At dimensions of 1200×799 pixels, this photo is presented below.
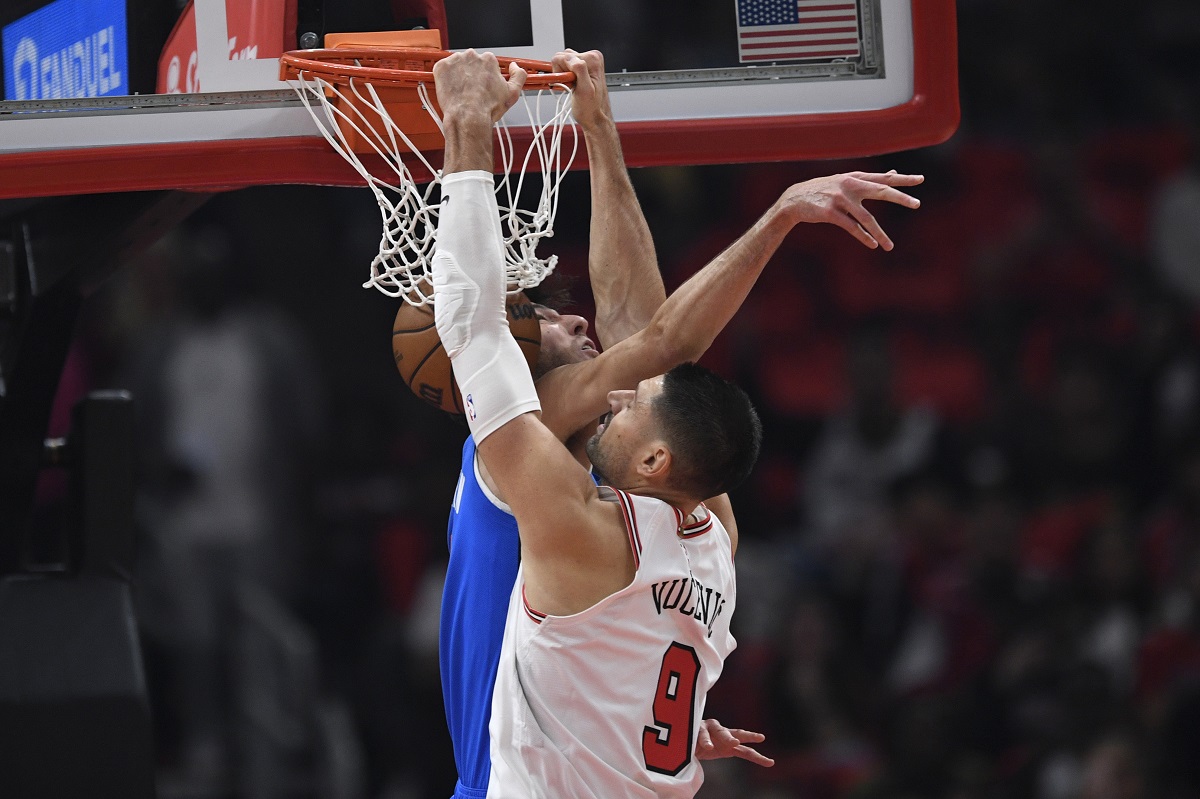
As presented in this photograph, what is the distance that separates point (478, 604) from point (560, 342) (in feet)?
2.06

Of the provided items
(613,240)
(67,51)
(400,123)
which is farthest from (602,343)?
(67,51)

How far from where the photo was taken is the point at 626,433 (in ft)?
9.89

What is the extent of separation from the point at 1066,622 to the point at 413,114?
4.68 metres

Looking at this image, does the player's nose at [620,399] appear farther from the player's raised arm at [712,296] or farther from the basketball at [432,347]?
the basketball at [432,347]

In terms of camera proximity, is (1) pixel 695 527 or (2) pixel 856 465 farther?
(2) pixel 856 465

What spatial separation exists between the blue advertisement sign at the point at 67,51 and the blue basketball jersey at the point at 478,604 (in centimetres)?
125

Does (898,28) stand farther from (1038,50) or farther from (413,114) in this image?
(1038,50)

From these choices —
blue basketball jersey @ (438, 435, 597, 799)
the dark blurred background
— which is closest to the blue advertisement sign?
blue basketball jersey @ (438, 435, 597, 799)

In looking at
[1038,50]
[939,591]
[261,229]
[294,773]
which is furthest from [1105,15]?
[294,773]

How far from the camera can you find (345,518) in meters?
7.55

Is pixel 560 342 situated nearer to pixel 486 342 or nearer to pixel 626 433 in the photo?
pixel 626 433

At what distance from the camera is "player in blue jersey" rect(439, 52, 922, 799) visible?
302 cm

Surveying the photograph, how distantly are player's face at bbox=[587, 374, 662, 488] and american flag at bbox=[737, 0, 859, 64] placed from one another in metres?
0.85

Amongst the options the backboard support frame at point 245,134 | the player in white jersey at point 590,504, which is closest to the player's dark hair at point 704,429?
the player in white jersey at point 590,504
